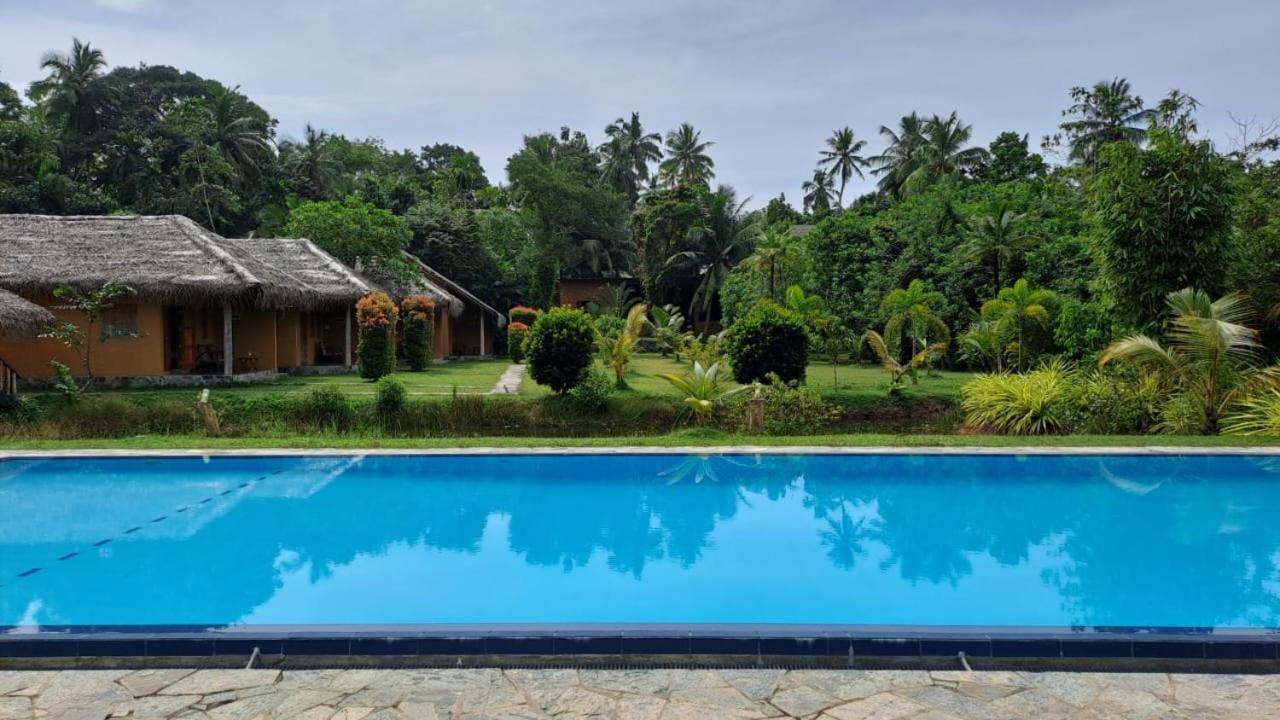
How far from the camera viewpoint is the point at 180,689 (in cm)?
396

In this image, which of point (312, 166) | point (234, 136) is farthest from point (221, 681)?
point (312, 166)

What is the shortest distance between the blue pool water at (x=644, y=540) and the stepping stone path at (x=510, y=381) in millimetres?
5844

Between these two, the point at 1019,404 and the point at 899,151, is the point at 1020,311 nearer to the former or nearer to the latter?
the point at 1019,404

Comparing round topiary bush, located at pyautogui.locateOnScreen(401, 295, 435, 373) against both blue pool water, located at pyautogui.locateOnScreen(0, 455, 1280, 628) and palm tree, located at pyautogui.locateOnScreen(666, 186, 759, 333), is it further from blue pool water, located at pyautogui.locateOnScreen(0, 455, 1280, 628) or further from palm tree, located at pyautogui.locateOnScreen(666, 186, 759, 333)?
palm tree, located at pyautogui.locateOnScreen(666, 186, 759, 333)

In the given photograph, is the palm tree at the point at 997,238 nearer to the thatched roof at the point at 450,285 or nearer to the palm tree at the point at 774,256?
the palm tree at the point at 774,256

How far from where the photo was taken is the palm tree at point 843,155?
54188mm

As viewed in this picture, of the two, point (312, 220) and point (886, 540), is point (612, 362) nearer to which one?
point (886, 540)

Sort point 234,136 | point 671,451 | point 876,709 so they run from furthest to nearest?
point 234,136 < point 671,451 < point 876,709

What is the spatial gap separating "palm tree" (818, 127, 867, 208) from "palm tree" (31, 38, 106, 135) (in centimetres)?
3920

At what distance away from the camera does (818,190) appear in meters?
57.9

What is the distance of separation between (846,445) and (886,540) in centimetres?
368

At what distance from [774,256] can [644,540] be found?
20.8 m

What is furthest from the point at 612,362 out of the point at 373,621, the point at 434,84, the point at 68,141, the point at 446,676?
the point at 68,141

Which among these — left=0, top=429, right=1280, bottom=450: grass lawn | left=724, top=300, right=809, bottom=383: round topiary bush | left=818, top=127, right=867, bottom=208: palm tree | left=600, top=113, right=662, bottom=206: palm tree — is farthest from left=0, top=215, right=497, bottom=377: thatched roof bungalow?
left=818, top=127, right=867, bottom=208: palm tree
